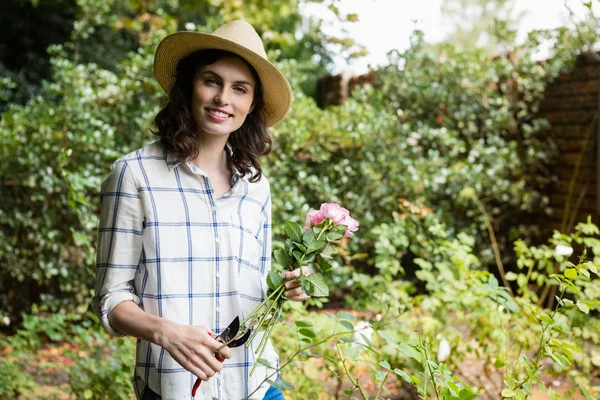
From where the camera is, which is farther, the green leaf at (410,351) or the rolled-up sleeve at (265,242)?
the rolled-up sleeve at (265,242)

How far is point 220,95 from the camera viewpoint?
1.51 m

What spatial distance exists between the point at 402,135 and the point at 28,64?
6477mm

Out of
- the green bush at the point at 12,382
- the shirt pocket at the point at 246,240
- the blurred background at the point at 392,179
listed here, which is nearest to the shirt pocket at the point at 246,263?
the shirt pocket at the point at 246,240

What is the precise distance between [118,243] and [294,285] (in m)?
0.44

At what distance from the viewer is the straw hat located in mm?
1514

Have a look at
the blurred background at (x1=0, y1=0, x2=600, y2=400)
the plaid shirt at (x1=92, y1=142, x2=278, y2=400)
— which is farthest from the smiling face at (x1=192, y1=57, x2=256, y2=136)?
the blurred background at (x1=0, y1=0, x2=600, y2=400)

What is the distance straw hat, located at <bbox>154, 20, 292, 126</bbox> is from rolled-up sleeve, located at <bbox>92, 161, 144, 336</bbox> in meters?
0.42

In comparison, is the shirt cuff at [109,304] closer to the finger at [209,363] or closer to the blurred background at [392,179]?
the finger at [209,363]

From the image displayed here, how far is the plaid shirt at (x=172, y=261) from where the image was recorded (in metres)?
1.36

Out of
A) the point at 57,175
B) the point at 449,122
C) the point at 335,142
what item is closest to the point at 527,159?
the point at 449,122

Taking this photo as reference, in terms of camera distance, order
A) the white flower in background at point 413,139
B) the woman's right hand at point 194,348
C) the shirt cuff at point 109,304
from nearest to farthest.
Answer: the woman's right hand at point 194,348
the shirt cuff at point 109,304
the white flower in background at point 413,139

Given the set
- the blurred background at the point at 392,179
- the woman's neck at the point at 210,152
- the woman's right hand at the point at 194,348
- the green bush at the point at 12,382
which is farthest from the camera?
the blurred background at the point at 392,179

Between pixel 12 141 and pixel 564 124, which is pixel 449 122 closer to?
pixel 564 124

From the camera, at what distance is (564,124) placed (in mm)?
4746
